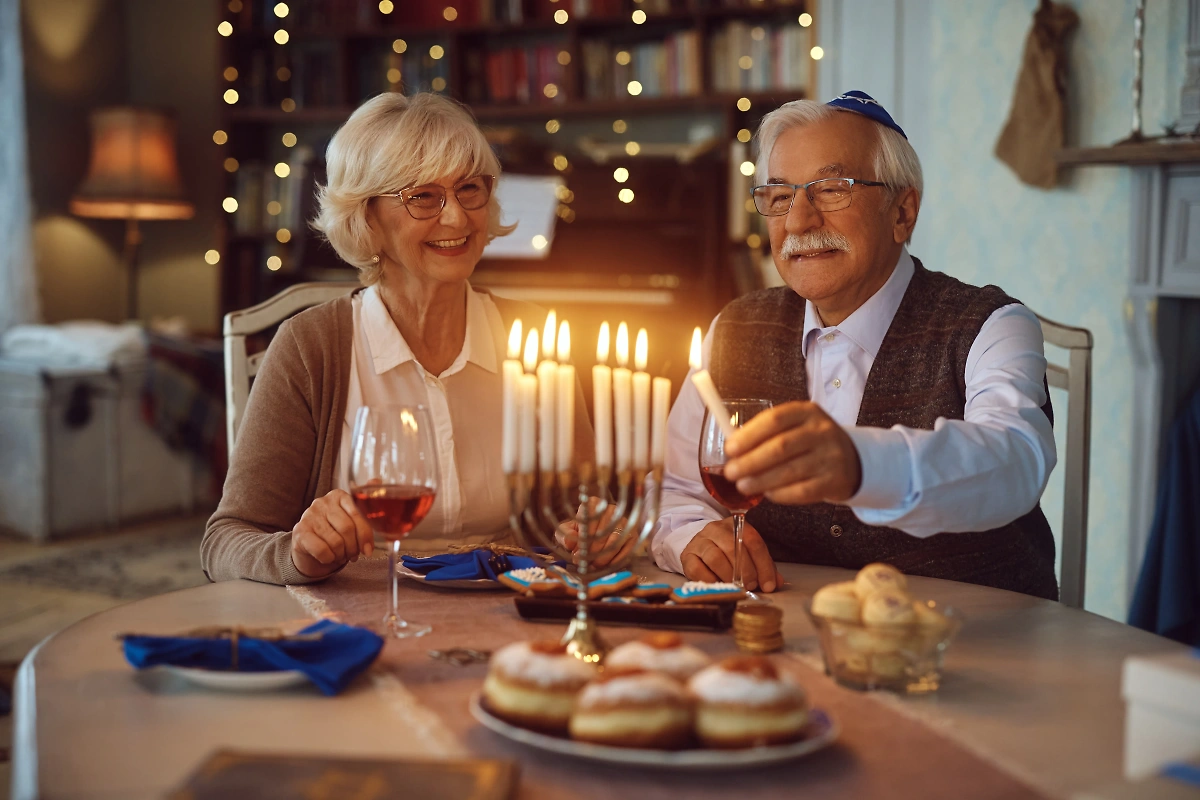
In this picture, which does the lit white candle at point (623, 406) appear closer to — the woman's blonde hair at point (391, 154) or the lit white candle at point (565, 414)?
the lit white candle at point (565, 414)

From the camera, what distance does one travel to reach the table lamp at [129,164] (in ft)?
16.9

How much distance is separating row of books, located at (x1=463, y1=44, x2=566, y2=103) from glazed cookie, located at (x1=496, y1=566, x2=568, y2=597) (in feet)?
12.7

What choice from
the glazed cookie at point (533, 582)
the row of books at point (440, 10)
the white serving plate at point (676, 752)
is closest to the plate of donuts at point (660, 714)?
the white serving plate at point (676, 752)

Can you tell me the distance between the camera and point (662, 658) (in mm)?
853

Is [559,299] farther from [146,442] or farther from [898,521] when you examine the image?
[898,521]

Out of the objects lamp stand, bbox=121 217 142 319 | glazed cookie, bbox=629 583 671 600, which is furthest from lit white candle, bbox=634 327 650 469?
lamp stand, bbox=121 217 142 319

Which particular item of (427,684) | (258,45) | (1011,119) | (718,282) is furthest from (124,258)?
(427,684)

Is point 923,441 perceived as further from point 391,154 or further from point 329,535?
point 391,154

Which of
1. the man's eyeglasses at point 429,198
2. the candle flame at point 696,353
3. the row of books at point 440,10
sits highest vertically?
the row of books at point 440,10

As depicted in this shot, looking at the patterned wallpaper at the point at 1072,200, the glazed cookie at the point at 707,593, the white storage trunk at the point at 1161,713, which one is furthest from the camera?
the patterned wallpaper at the point at 1072,200

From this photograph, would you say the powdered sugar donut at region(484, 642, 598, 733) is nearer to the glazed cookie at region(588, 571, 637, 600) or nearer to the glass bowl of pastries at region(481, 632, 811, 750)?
the glass bowl of pastries at region(481, 632, 811, 750)

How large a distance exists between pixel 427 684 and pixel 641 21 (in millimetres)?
4124

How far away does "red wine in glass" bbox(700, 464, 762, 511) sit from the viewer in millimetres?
1167

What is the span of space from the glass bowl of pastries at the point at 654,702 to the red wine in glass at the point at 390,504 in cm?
28
